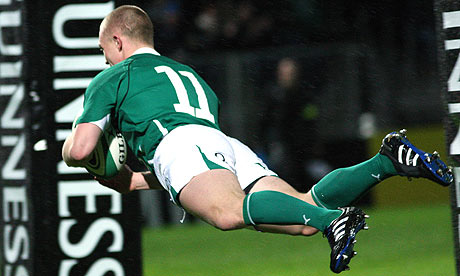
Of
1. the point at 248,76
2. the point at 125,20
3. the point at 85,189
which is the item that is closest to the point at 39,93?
the point at 85,189

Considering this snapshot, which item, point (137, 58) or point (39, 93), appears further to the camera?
point (39, 93)

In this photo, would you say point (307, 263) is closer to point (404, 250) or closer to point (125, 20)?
point (404, 250)

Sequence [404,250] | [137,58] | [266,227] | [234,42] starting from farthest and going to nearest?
[234,42] → [404,250] → [137,58] → [266,227]

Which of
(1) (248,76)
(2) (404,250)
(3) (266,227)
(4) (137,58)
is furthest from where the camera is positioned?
(1) (248,76)

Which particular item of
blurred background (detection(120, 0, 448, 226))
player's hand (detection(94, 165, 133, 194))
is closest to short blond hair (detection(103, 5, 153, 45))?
player's hand (detection(94, 165, 133, 194))

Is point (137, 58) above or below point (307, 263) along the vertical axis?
above

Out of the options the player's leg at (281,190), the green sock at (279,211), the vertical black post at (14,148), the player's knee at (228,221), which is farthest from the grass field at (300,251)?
the player's knee at (228,221)

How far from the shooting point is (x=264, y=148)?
1126cm

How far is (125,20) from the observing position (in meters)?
4.43

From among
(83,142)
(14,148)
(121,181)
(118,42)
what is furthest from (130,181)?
(14,148)

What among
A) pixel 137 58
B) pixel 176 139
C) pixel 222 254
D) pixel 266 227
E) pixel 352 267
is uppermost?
pixel 137 58

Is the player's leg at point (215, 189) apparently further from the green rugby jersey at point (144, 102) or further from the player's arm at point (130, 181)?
the player's arm at point (130, 181)

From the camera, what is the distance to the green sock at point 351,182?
421 centimetres

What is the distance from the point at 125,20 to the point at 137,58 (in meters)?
0.26
